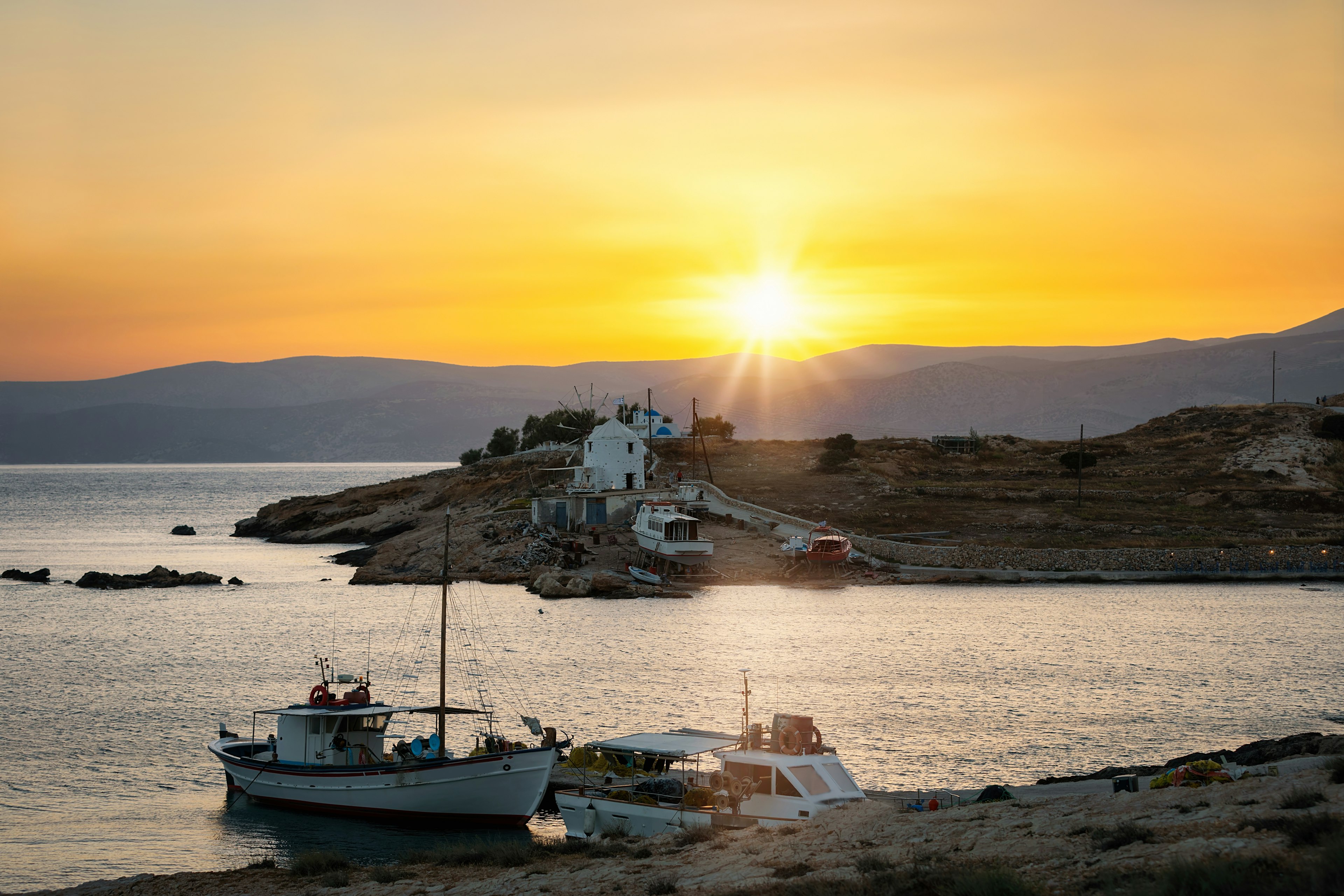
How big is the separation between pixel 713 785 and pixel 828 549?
5621 cm

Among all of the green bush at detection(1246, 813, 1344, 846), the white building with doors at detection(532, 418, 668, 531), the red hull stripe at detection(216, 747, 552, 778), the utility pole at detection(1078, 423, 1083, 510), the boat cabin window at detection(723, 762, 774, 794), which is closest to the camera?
the green bush at detection(1246, 813, 1344, 846)

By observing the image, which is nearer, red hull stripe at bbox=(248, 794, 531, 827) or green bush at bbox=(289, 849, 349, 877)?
green bush at bbox=(289, 849, 349, 877)

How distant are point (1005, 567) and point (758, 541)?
19.2 m

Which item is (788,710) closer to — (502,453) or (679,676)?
(679,676)

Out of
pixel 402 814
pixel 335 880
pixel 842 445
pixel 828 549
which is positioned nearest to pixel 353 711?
pixel 402 814

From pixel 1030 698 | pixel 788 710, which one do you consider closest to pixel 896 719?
pixel 788 710

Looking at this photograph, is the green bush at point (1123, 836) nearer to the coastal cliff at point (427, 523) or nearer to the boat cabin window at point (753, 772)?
the boat cabin window at point (753, 772)

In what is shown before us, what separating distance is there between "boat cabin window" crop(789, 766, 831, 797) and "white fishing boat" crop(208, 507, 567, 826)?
8.02 m

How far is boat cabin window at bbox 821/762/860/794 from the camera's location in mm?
23406

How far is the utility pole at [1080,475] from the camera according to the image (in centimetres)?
9450

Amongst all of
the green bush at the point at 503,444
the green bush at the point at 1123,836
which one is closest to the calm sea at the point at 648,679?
the green bush at the point at 1123,836

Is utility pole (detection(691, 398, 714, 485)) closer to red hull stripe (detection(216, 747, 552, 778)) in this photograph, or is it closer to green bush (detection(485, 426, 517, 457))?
green bush (detection(485, 426, 517, 457))

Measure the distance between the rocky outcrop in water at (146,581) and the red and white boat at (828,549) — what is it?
46494mm

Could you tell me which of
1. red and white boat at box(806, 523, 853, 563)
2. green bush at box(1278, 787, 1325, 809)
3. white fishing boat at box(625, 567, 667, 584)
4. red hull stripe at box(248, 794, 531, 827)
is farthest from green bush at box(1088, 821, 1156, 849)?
red and white boat at box(806, 523, 853, 563)
